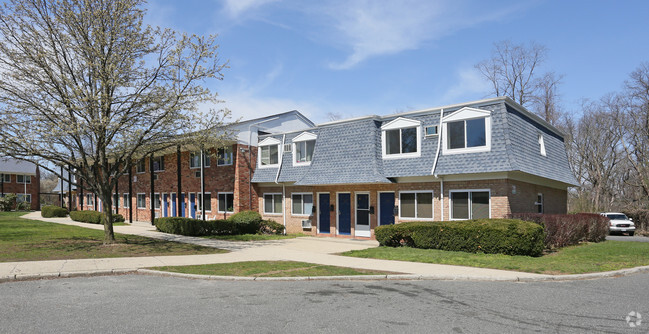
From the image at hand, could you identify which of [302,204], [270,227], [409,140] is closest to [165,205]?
[270,227]

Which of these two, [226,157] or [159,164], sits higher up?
[226,157]

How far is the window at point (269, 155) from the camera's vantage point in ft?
83.8

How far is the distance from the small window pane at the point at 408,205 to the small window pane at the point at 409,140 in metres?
2.00

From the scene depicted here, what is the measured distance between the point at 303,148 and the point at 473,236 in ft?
39.3

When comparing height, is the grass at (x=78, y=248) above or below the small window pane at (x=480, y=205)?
below

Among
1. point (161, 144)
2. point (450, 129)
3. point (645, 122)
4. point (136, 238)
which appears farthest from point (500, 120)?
point (645, 122)

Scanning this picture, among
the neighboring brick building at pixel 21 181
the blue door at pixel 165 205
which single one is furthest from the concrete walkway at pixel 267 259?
the neighboring brick building at pixel 21 181

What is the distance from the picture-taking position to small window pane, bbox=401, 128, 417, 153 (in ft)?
63.1

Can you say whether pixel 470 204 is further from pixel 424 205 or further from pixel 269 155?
pixel 269 155

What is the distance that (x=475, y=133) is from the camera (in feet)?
57.0

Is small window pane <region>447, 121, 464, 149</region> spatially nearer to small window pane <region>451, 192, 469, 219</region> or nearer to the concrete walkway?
small window pane <region>451, 192, 469, 219</region>

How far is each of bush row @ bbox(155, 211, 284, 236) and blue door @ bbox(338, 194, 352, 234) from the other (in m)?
3.62

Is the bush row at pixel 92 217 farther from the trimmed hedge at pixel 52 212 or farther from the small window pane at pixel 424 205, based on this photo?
the small window pane at pixel 424 205

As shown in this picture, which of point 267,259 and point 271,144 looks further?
point 271,144
